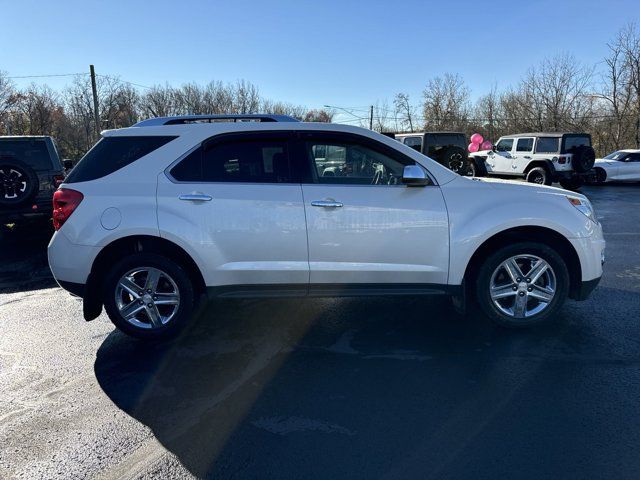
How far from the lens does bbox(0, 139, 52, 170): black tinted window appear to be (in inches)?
345

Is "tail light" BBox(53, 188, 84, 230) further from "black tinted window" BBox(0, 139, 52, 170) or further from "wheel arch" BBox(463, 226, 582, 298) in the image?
"black tinted window" BBox(0, 139, 52, 170)

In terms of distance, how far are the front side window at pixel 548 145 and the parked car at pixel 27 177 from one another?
15335 millimetres

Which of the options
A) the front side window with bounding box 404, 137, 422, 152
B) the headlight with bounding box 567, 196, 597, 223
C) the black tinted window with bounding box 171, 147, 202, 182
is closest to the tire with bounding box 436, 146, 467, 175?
the front side window with bounding box 404, 137, 422, 152

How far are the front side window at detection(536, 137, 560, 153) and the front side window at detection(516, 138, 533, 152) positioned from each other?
27cm

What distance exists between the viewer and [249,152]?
4.03m

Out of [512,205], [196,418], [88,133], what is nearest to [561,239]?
[512,205]

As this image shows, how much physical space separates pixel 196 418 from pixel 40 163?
7834mm

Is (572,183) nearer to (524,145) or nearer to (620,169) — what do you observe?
(524,145)

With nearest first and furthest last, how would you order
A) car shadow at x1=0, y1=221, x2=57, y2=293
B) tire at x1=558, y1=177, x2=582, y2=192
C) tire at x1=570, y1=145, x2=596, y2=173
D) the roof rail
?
the roof rail
car shadow at x1=0, y1=221, x2=57, y2=293
tire at x1=570, y1=145, x2=596, y2=173
tire at x1=558, y1=177, x2=582, y2=192

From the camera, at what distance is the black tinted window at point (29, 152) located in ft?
28.7

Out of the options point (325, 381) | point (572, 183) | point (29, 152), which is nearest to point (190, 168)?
point (325, 381)

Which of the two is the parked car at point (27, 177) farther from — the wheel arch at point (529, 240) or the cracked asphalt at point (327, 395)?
the wheel arch at point (529, 240)

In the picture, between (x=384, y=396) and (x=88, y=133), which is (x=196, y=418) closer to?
(x=384, y=396)

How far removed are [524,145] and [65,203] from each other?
56.0 ft
